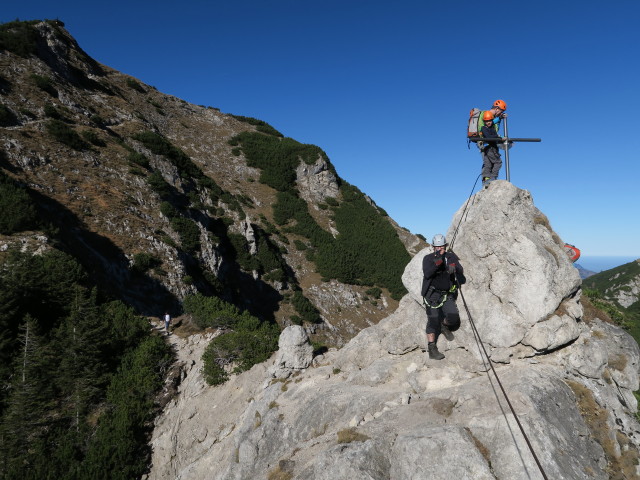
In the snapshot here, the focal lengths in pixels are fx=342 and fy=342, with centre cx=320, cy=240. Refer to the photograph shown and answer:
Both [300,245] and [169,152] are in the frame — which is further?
[300,245]

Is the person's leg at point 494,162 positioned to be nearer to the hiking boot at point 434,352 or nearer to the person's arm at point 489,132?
the person's arm at point 489,132

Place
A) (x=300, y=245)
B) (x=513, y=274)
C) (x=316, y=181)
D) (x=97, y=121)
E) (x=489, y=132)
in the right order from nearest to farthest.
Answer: (x=513, y=274), (x=489, y=132), (x=97, y=121), (x=300, y=245), (x=316, y=181)

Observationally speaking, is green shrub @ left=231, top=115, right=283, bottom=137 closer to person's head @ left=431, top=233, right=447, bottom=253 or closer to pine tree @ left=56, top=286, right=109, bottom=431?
pine tree @ left=56, top=286, right=109, bottom=431

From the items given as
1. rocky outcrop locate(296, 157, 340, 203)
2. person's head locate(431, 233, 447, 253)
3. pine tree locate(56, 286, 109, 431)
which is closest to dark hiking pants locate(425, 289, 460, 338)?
person's head locate(431, 233, 447, 253)

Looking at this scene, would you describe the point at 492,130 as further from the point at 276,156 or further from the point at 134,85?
the point at 134,85

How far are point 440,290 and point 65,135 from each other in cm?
3976

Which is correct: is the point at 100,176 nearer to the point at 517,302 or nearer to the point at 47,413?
the point at 47,413

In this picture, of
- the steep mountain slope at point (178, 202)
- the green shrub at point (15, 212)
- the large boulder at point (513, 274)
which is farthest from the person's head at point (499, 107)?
the green shrub at point (15, 212)

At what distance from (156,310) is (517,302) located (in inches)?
1001

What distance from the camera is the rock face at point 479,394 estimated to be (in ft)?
21.4

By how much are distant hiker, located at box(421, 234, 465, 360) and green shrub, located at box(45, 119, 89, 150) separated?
38.4 metres

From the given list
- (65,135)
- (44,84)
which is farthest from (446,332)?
(44,84)

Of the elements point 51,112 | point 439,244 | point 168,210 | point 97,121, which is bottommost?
point 439,244

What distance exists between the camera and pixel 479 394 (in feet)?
25.7
